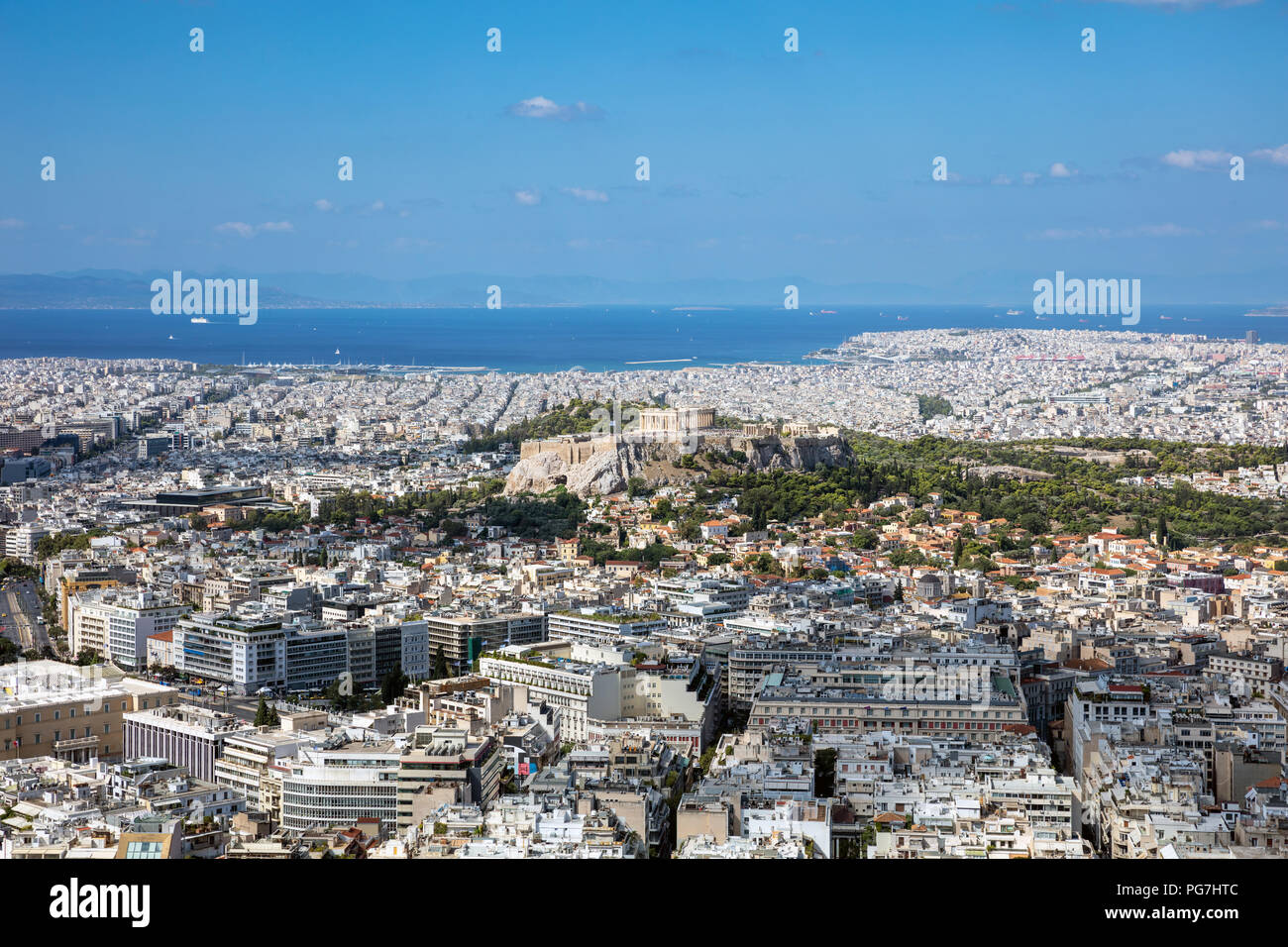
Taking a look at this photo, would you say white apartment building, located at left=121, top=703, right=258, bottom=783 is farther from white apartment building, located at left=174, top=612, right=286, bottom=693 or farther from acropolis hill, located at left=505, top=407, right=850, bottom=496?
acropolis hill, located at left=505, top=407, right=850, bottom=496

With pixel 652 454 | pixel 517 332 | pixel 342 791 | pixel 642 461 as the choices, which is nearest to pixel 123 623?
pixel 342 791

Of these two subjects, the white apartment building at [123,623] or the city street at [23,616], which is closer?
the white apartment building at [123,623]

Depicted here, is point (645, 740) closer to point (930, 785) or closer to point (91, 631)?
point (930, 785)

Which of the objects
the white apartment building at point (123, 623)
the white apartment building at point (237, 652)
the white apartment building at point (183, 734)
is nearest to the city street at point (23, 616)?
the white apartment building at point (123, 623)

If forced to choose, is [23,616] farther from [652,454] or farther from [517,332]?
[517,332]

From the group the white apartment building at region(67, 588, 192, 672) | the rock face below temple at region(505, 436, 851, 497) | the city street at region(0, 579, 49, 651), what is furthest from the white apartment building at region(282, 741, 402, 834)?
the rock face below temple at region(505, 436, 851, 497)

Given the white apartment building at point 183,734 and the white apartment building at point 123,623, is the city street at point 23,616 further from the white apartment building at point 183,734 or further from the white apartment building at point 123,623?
the white apartment building at point 183,734
